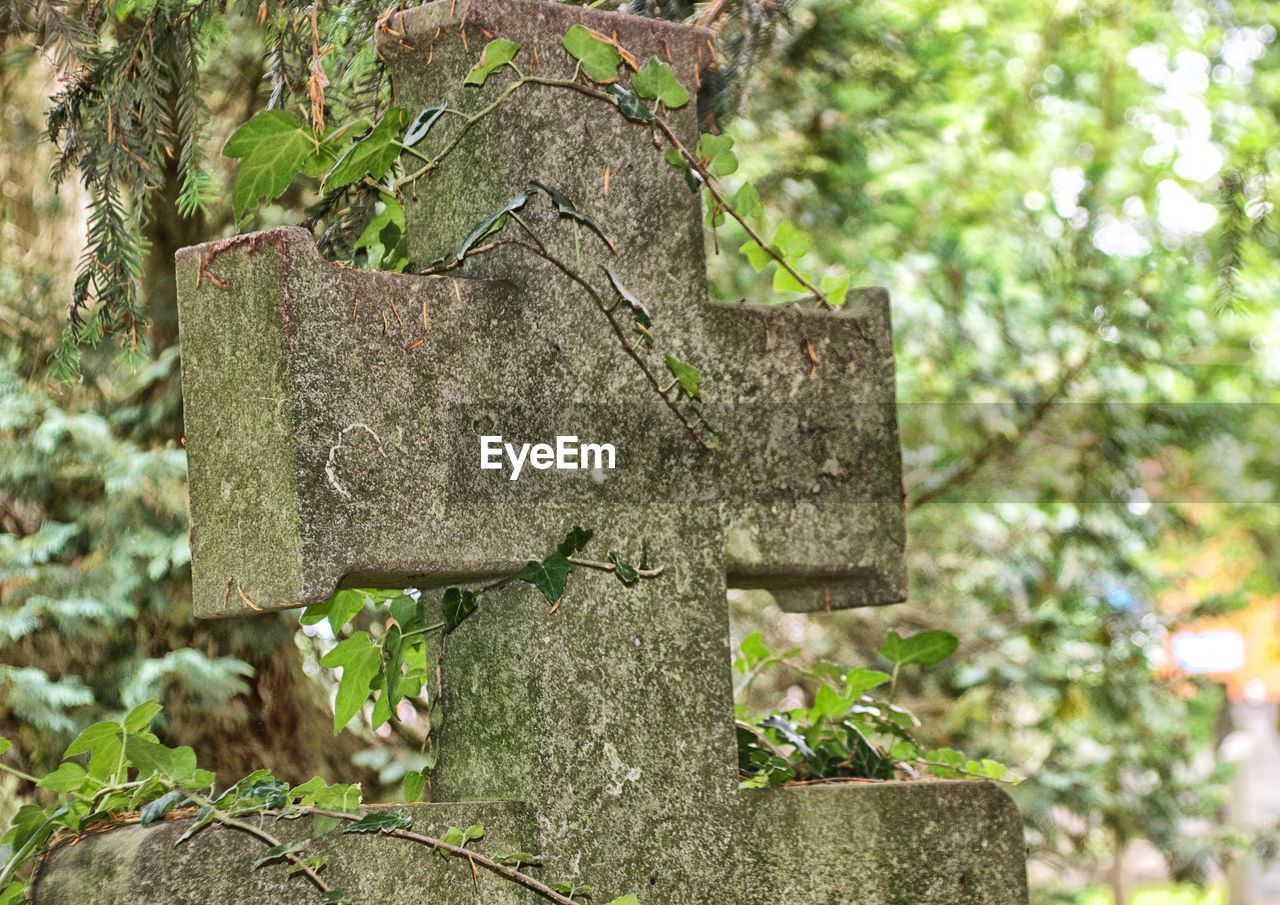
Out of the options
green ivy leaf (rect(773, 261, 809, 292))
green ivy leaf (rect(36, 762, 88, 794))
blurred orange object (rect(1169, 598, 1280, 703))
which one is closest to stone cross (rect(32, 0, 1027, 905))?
green ivy leaf (rect(773, 261, 809, 292))

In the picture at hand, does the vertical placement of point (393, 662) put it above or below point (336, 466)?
below

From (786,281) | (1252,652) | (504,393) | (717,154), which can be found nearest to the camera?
(504,393)

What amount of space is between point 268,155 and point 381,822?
2.47ft

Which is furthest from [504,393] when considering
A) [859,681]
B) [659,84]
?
[859,681]

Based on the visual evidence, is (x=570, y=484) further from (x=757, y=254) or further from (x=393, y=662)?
(x=757, y=254)

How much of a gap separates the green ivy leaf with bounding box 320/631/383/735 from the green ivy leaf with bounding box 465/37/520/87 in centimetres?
65

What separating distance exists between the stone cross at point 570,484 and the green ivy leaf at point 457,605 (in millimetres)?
30

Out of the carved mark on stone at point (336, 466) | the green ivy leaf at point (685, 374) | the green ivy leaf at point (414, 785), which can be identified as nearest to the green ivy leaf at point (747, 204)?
the green ivy leaf at point (685, 374)

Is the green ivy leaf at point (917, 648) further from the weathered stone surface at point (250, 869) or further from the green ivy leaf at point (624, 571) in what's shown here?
the weathered stone surface at point (250, 869)

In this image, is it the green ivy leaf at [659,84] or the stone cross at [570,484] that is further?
the green ivy leaf at [659,84]

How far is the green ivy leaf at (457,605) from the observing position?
5.07ft

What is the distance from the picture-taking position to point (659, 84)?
1.68 m

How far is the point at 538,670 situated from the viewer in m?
1.50

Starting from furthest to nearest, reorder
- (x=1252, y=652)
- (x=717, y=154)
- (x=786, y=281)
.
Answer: (x=1252, y=652), (x=786, y=281), (x=717, y=154)
